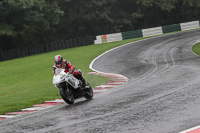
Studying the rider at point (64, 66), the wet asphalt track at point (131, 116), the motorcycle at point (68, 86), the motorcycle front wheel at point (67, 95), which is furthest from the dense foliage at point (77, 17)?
the wet asphalt track at point (131, 116)

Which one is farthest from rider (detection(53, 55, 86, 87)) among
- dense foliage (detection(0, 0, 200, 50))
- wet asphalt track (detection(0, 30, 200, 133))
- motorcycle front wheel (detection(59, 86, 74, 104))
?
dense foliage (detection(0, 0, 200, 50))

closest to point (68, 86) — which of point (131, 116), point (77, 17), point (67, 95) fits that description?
point (67, 95)

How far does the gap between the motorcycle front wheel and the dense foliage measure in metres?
34.1

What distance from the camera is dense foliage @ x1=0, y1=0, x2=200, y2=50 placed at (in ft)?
153

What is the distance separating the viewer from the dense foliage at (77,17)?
1839 inches

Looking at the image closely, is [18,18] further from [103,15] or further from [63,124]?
[63,124]

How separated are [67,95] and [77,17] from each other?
44.3 metres

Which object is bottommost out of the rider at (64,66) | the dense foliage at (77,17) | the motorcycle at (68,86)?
the motorcycle at (68,86)

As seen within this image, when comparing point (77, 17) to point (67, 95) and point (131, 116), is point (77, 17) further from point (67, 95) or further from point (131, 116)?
point (131, 116)

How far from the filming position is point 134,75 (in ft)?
60.2

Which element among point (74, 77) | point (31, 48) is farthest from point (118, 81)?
point (31, 48)

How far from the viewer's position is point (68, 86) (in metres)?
12.1

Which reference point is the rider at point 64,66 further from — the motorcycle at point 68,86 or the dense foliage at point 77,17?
the dense foliage at point 77,17

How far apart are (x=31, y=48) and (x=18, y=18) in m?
5.33
